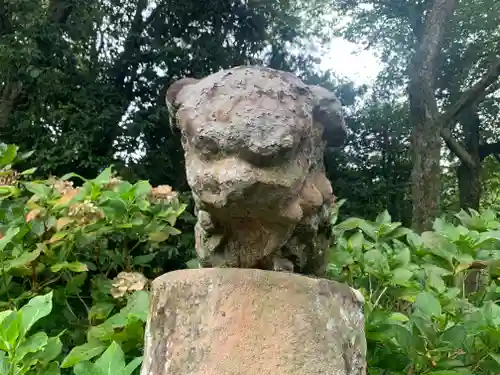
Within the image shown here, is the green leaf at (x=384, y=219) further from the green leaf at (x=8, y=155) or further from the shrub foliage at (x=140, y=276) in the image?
the green leaf at (x=8, y=155)

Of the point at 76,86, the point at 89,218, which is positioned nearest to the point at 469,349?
the point at 89,218

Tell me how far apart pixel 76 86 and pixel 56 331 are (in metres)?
4.09

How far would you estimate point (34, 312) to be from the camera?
3.68 feet

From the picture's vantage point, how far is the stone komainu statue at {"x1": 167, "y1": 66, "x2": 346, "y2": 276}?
3.24ft

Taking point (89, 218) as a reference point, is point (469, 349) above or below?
below

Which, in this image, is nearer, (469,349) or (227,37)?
(469,349)

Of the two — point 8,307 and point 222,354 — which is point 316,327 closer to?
point 222,354

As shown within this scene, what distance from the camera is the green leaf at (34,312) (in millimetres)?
1108

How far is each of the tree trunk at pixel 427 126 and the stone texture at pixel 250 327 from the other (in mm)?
4347

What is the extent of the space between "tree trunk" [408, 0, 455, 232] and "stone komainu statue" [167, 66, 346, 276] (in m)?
4.27

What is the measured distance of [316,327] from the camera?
40.1 inches

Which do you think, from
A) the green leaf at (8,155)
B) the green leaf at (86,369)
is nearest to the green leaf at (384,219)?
the green leaf at (86,369)

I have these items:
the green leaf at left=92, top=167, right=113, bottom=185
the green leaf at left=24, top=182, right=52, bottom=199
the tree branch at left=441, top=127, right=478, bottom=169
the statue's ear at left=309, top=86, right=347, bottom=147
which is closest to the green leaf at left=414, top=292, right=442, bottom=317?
the statue's ear at left=309, top=86, right=347, bottom=147

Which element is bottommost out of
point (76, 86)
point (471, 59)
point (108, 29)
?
point (76, 86)
